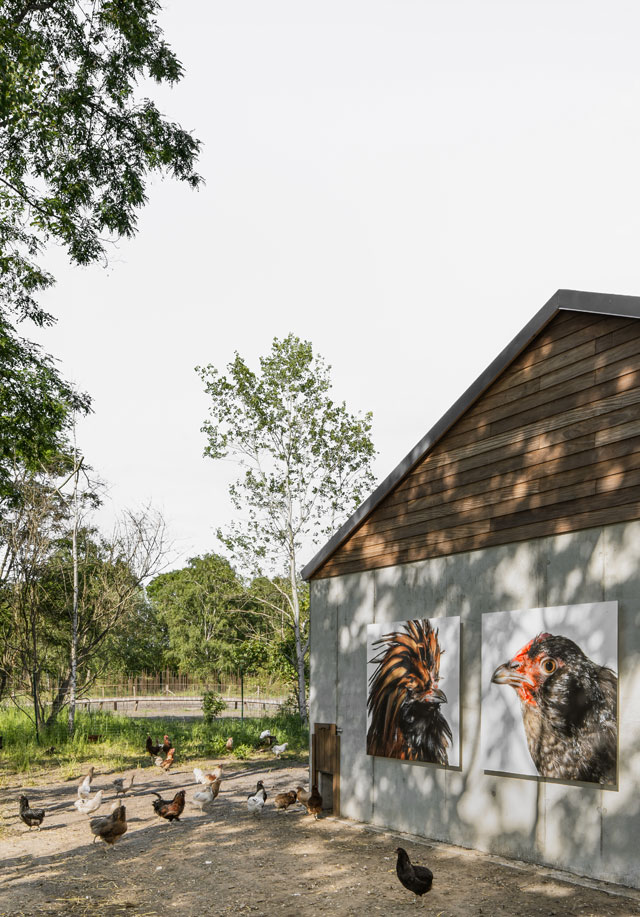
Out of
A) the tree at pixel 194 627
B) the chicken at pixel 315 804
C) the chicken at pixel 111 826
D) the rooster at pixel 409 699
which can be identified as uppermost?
the rooster at pixel 409 699

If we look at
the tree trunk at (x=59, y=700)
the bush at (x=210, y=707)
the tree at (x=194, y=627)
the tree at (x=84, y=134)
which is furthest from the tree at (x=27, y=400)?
the tree at (x=194, y=627)

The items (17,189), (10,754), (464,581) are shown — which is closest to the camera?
(464,581)

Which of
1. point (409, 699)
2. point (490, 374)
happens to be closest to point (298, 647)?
point (409, 699)

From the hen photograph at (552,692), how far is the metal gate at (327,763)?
343 centimetres

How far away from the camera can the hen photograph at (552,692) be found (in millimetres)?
8086

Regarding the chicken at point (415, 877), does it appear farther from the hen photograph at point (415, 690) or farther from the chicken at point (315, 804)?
the chicken at point (315, 804)

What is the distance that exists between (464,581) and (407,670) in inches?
65.0

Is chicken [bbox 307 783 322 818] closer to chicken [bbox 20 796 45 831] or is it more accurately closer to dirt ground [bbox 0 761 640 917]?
dirt ground [bbox 0 761 640 917]

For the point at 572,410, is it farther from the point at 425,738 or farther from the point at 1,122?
the point at 1,122

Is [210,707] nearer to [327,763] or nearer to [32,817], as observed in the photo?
[327,763]

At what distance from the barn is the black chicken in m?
0.02

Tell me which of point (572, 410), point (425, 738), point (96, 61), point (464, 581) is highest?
point (96, 61)

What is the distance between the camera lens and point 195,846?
35.0ft

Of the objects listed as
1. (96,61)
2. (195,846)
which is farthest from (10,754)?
(96,61)
